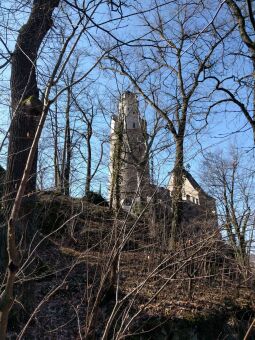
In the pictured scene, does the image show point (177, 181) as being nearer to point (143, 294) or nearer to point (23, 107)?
point (143, 294)

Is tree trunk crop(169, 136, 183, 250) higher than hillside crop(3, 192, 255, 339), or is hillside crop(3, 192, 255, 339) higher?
tree trunk crop(169, 136, 183, 250)

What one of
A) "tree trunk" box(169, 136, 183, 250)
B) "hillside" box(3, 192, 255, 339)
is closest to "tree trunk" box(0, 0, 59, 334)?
"hillside" box(3, 192, 255, 339)

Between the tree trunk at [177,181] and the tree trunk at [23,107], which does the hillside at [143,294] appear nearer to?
the tree trunk at [177,181]

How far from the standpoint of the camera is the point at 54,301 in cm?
904

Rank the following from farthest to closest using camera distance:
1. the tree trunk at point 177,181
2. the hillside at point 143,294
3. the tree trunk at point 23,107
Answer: the hillside at point 143,294, the tree trunk at point 177,181, the tree trunk at point 23,107

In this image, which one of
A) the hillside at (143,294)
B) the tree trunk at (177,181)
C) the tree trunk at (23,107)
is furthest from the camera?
the hillside at (143,294)

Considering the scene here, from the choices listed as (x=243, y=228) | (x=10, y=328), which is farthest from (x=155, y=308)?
(x=243, y=228)

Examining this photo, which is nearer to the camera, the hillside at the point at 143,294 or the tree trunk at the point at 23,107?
the tree trunk at the point at 23,107

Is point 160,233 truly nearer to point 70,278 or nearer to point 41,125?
point 70,278

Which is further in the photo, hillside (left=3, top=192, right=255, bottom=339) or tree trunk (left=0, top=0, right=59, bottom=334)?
hillside (left=3, top=192, right=255, bottom=339)

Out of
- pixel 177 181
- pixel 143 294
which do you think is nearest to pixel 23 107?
pixel 177 181

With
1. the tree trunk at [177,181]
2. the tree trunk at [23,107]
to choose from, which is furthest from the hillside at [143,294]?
the tree trunk at [23,107]

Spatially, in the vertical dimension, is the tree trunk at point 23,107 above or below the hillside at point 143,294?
above

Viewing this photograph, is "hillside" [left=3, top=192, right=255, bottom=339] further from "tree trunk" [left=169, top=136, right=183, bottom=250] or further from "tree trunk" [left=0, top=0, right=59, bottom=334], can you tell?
"tree trunk" [left=0, top=0, right=59, bottom=334]
